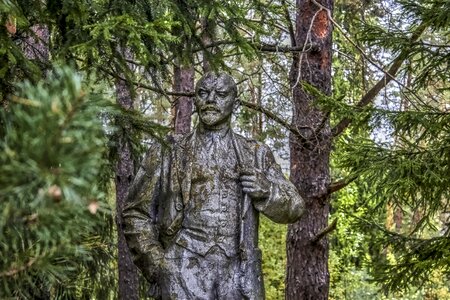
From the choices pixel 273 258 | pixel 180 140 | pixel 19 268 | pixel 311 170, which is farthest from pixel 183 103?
pixel 19 268

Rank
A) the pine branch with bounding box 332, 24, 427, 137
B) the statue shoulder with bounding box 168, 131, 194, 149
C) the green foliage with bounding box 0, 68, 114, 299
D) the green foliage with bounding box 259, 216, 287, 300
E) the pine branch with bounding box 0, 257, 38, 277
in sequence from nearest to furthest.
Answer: the green foliage with bounding box 0, 68, 114, 299
the pine branch with bounding box 0, 257, 38, 277
the statue shoulder with bounding box 168, 131, 194, 149
the pine branch with bounding box 332, 24, 427, 137
the green foliage with bounding box 259, 216, 287, 300

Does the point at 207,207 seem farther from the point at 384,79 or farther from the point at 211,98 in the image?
the point at 384,79

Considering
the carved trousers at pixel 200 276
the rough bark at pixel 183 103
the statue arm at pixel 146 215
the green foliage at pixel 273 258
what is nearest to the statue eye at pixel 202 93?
the statue arm at pixel 146 215

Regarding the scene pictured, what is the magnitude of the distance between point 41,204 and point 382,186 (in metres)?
4.91

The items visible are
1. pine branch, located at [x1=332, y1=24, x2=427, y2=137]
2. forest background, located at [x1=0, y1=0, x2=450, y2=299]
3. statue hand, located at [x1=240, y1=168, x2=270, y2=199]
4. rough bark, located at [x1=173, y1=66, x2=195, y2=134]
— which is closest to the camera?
forest background, located at [x1=0, y1=0, x2=450, y2=299]

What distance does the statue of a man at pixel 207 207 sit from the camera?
3668mm

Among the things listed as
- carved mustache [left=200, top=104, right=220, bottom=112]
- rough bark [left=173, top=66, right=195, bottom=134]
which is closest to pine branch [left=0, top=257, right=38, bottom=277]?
carved mustache [left=200, top=104, right=220, bottom=112]

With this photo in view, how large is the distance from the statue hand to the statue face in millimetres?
349

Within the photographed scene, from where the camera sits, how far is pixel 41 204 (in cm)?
138

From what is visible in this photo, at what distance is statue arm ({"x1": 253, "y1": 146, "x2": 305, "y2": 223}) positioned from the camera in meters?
3.80

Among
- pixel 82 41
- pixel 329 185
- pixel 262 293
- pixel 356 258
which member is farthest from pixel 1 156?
pixel 356 258

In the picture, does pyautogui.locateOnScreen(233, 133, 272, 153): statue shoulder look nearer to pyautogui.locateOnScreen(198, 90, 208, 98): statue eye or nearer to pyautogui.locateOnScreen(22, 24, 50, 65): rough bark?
pyautogui.locateOnScreen(198, 90, 208, 98): statue eye

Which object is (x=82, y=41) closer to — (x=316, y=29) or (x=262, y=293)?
(x=262, y=293)

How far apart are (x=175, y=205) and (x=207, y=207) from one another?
0.59 feet
